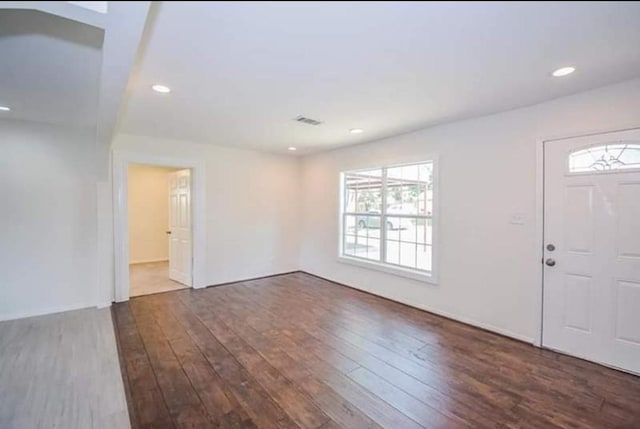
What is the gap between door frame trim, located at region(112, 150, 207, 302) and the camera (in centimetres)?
443

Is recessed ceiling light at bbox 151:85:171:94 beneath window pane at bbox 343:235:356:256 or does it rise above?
above

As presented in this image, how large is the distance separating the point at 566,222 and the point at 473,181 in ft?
3.29

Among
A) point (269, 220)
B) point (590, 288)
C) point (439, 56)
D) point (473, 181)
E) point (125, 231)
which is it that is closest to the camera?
point (439, 56)

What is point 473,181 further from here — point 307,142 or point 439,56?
point 307,142

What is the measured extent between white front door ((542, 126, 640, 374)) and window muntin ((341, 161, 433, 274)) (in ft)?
4.57

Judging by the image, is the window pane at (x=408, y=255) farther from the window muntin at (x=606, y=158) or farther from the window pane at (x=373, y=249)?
the window muntin at (x=606, y=158)

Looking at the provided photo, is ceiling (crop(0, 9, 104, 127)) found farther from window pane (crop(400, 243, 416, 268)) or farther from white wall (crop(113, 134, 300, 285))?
window pane (crop(400, 243, 416, 268))

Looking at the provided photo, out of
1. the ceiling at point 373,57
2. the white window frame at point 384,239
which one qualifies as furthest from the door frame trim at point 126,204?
the white window frame at point 384,239

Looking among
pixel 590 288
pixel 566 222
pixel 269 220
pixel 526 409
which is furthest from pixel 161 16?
pixel 269 220

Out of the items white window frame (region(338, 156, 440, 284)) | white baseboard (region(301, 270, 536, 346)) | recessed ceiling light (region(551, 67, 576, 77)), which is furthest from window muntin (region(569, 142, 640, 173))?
white baseboard (region(301, 270, 536, 346))

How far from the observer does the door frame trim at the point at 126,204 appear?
443cm

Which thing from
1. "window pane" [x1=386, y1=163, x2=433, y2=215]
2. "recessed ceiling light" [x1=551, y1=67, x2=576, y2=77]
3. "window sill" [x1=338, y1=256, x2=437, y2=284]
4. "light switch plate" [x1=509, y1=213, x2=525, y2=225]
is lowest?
"window sill" [x1=338, y1=256, x2=437, y2=284]

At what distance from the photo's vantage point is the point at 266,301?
4.57 m

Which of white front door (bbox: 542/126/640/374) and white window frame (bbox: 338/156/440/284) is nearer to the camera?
white front door (bbox: 542/126/640/374)
